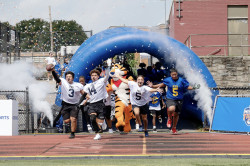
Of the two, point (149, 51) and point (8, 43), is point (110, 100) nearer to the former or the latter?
point (149, 51)

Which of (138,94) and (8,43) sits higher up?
(8,43)

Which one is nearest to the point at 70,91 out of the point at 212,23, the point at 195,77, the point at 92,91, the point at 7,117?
the point at 92,91

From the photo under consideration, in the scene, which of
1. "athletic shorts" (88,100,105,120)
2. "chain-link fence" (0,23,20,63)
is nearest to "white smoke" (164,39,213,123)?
"athletic shorts" (88,100,105,120)

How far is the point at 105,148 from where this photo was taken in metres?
9.30

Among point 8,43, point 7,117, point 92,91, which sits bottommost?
point 7,117


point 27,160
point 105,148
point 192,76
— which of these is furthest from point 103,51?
point 27,160

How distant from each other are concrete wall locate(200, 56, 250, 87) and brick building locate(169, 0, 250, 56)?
11.3ft

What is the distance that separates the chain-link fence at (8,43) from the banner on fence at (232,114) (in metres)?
9.62

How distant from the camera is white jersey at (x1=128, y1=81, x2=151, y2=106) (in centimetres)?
1196

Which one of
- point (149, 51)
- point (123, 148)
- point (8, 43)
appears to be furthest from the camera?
point (8, 43)

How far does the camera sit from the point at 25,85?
17.6 metres

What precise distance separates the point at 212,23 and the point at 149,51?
907 cm

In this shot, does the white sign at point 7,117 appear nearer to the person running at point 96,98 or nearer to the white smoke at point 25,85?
the white smoke at point 25,85

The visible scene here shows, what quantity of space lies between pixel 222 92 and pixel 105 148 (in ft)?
35.1
